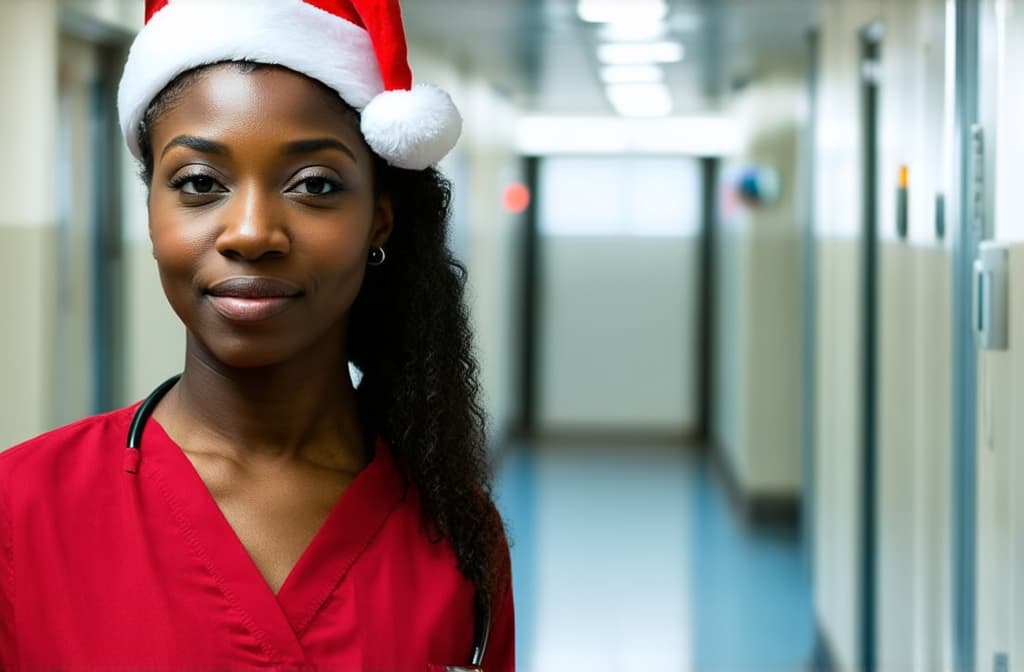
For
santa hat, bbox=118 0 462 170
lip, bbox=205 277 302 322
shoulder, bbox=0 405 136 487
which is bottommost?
shoulder, bbox=0 405 136 487

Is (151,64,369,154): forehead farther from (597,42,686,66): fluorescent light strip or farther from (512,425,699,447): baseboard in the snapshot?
(512,425,699,447): baseboard

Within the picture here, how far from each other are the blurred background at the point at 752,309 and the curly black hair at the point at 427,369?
1.21 metres

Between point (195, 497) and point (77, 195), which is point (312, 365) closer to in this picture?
point (195, 497)

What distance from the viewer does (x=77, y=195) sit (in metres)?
4.30

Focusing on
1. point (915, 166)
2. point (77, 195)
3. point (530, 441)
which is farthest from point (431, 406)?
point (530, 441)

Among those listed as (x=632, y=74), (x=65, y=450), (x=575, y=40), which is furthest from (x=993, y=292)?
(x=632, y=74)

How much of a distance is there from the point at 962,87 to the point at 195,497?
6.62 ft

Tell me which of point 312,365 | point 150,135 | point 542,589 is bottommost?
point 542,589

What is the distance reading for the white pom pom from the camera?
1.21 meters

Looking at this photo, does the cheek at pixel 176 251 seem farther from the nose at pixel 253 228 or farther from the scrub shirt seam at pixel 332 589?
the scrub shirt seam at pixel 332 589

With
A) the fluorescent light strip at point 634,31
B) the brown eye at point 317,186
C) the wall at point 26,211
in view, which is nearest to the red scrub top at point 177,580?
the brown eye at point 317,186

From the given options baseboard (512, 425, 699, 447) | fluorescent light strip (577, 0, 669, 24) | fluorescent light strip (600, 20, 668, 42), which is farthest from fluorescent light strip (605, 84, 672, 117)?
fluorescent light strip (577, 0, 669, 24)

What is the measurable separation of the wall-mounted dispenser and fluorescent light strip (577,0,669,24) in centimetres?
306

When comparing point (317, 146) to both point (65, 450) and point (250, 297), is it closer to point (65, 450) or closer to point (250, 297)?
point (250, 297)
